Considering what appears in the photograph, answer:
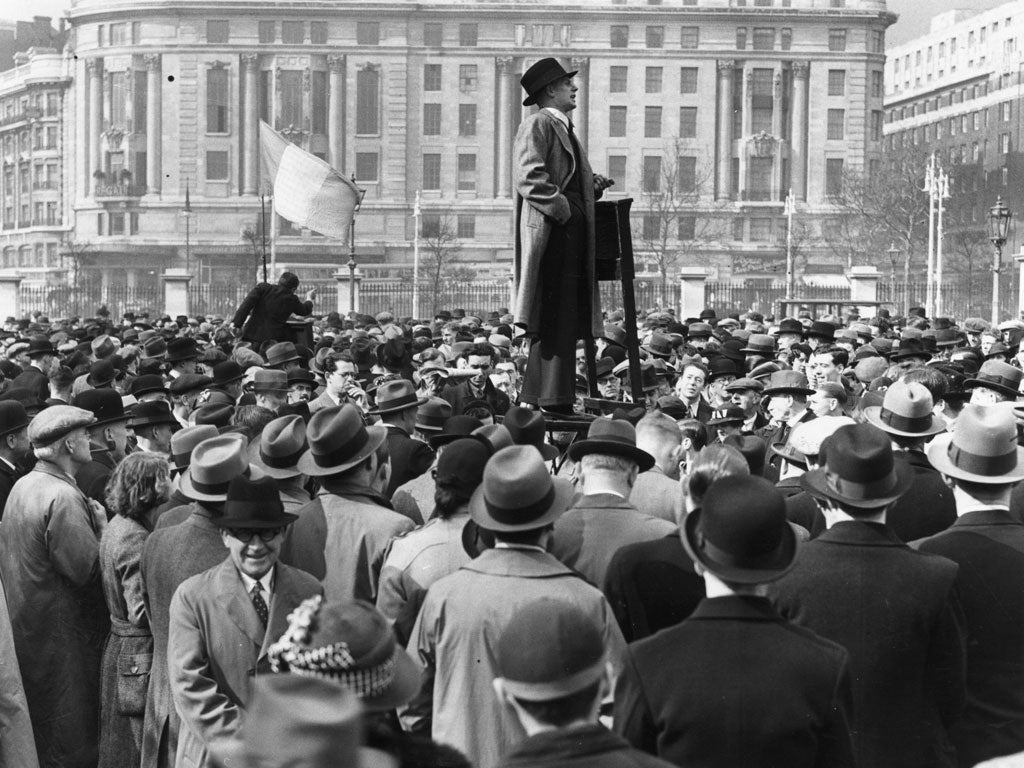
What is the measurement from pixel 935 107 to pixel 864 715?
123607 mm

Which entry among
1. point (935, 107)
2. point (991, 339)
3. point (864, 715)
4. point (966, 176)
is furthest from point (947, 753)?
point (935, 107)

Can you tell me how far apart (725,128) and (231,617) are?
93.6m

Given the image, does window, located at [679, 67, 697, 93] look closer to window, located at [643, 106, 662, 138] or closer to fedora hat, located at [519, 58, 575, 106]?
window, located at [643, 106, 662, 138]

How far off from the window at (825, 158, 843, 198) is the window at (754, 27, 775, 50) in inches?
305

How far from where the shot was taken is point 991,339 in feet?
55.6

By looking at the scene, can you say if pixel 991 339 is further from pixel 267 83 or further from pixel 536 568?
pixel 267 83

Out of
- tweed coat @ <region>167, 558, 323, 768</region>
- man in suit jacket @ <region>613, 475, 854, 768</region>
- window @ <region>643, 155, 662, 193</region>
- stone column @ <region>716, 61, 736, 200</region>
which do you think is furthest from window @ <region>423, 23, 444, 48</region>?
man in suit jacket @ <region>613, 475, 854, 768</region>

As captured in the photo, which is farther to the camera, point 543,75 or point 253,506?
point 543,75

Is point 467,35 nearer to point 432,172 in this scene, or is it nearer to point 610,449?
point 432,172

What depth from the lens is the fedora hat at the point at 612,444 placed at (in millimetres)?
6312

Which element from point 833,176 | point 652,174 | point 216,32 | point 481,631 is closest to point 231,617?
point 481,631

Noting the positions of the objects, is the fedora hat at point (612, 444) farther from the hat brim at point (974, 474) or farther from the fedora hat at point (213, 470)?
the fedora hat at point (213, 470)

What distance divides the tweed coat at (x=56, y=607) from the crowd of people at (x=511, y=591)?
0.01 m

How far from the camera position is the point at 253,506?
580 centimetres
